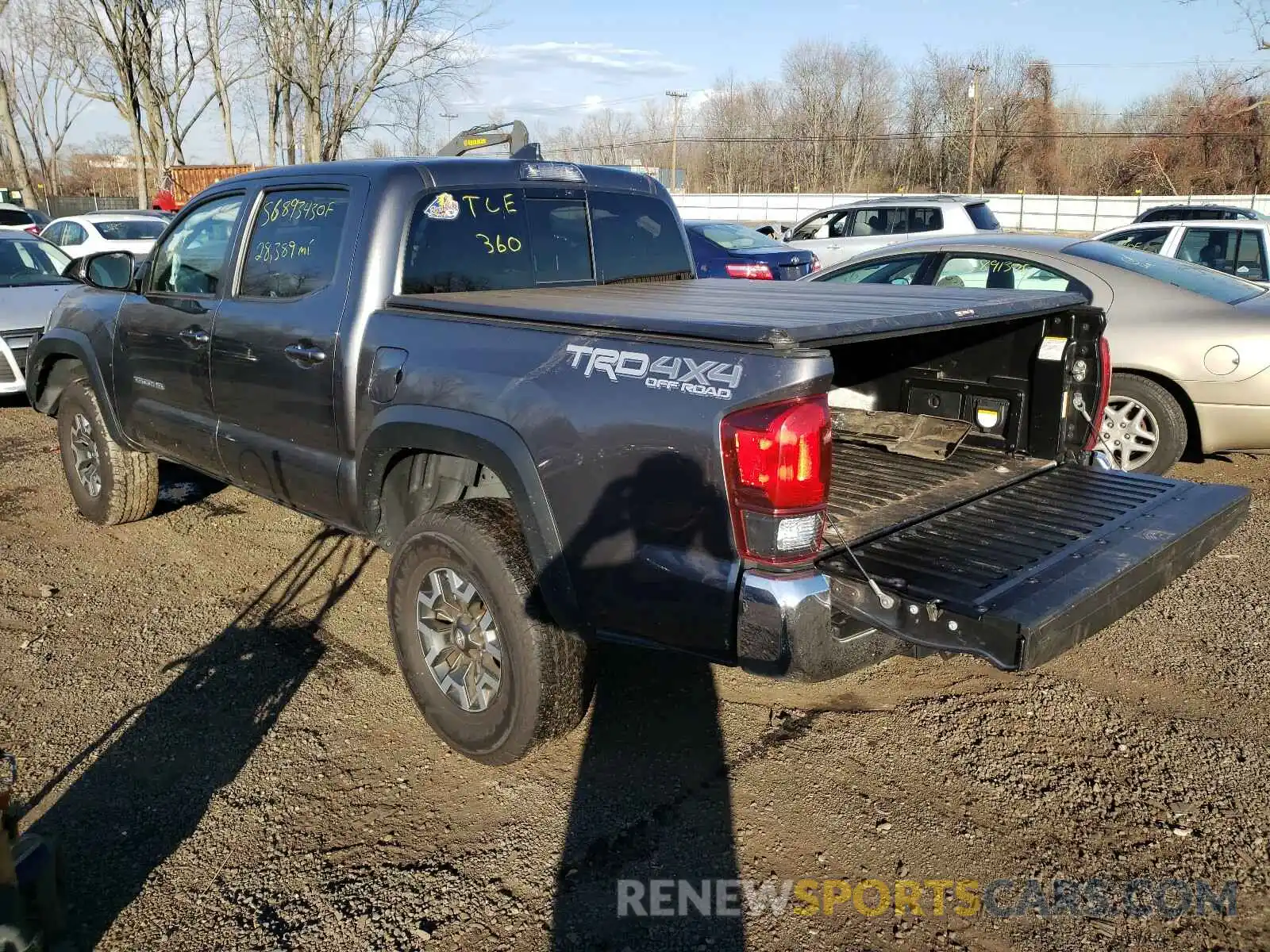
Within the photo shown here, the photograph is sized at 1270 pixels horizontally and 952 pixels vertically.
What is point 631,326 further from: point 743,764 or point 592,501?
point 743,764

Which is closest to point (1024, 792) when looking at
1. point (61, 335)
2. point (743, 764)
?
point (743, 764)

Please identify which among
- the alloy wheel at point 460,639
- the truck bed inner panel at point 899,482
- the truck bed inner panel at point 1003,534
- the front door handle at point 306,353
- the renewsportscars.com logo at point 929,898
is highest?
the front door handle at point 306,353

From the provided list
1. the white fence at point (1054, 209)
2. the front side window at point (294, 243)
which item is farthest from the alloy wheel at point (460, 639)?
the white fence at point (1054, 209)

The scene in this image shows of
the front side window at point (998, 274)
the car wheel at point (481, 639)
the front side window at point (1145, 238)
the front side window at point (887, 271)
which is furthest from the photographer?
the front side window at point (1145, 238)

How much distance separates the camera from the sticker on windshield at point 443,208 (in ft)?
12.3

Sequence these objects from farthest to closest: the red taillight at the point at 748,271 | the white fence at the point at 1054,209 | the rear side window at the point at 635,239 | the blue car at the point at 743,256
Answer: the white fence at the point at 1054,209
the blue car at the point at 743,256
the red taillight at the point at 748,271
the rear side window at the point at 635,239

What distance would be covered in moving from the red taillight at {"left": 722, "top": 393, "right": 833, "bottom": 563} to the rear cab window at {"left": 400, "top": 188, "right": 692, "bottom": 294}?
5.81ft

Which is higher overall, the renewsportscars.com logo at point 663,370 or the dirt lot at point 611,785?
the renewsportscars.com logo at point 663,370

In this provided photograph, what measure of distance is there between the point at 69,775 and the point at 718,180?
72425 millimetres

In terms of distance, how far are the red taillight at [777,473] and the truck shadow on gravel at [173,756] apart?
1994mm

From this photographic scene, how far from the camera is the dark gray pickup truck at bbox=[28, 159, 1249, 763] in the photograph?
2.55 meters

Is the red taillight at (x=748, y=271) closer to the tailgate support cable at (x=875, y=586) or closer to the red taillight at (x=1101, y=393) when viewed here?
the red taillight at (x=1101, y=393)

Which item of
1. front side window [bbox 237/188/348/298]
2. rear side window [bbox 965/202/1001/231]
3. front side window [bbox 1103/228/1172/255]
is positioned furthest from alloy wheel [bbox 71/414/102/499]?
rear side window [bbox 965/202/1001/231]

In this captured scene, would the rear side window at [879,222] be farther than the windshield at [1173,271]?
Yes
